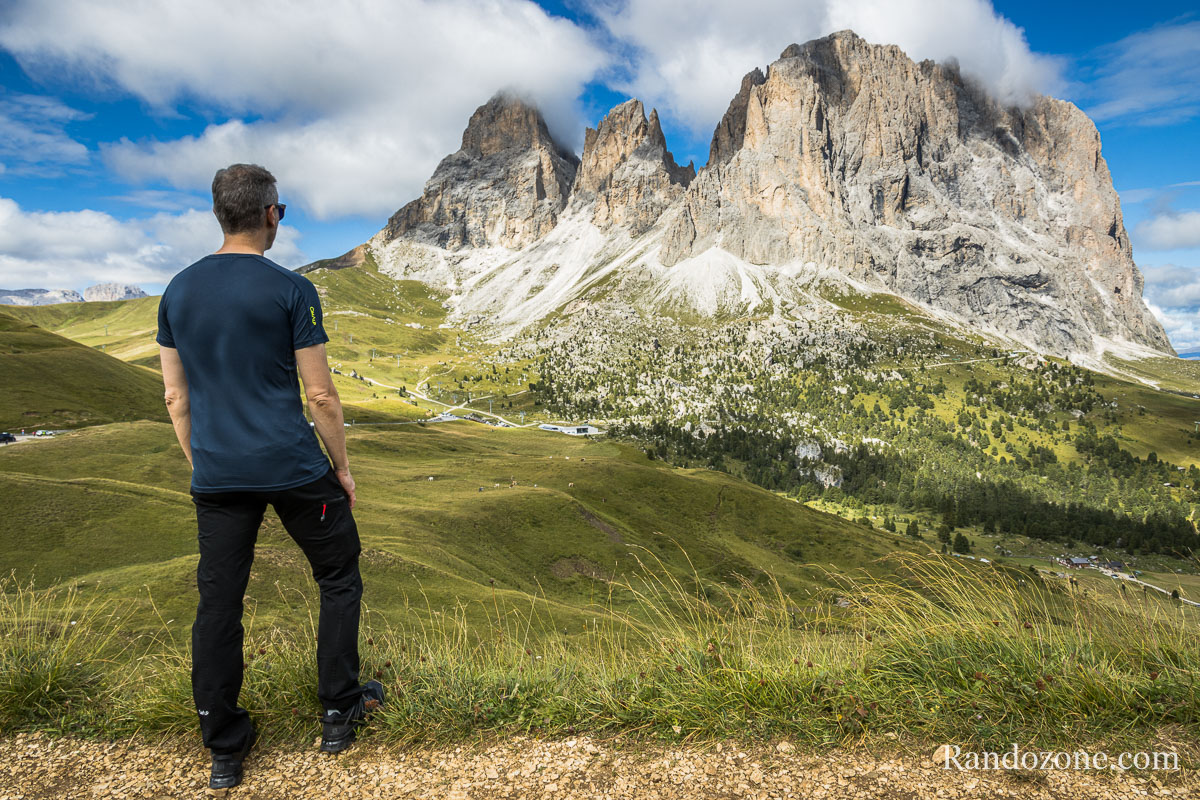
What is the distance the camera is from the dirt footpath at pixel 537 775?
470cm

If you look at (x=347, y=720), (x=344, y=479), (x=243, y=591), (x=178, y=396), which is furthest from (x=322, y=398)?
(x=347, y=720)

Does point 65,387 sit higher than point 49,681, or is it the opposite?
point 65,387

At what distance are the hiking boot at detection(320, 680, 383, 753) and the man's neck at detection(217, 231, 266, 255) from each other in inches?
181

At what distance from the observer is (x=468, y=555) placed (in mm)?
53344

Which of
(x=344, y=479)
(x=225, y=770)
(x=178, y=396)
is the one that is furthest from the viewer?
(x=344, y=479)

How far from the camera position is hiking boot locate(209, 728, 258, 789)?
16.6 ft

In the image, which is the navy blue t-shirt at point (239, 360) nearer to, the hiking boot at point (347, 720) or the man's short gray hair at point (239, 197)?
the man's short gray hair at point (239, 197)

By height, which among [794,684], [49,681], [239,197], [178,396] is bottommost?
[49,681]

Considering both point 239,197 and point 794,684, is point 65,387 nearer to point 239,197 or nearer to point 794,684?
point 239,197

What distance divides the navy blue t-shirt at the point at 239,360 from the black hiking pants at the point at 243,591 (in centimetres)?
25

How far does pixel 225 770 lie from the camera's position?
5117 mm

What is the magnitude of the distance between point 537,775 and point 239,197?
20.1ft

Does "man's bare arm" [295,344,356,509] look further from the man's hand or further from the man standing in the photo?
the man's hand

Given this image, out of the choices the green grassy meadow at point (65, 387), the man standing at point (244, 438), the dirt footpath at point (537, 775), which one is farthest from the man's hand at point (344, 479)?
the green grassy meadow at point (65, 387)
